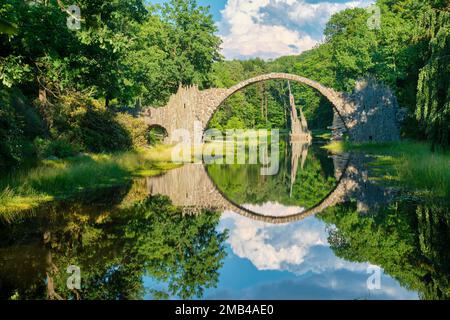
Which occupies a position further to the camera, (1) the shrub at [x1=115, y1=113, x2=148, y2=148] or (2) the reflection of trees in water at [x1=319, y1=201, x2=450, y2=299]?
(1) the shrub at [x1=115, y1=113, x2=148, y2=148]

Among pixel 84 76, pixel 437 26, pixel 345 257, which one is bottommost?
pixel 345 257

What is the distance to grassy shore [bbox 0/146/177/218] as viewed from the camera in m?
11.5

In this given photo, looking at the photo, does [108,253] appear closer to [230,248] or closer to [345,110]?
[230,248]

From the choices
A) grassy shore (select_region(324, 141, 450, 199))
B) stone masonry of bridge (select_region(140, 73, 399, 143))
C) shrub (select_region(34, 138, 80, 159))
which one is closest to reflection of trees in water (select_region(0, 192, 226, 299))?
grassy shore (select_region(324, 141, 450, 199))

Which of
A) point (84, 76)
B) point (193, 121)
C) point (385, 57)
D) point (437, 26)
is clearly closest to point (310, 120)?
point (385, 57)

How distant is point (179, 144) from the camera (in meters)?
35.4

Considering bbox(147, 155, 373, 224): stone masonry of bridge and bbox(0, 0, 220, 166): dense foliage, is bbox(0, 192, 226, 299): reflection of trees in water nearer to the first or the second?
bbox(147, 155, 373, 224): stone masonry of bridge

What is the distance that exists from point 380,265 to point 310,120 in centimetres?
6995

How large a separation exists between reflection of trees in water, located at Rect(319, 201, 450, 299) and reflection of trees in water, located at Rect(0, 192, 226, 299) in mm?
2358

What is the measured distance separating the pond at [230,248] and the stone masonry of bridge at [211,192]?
0.12 metres

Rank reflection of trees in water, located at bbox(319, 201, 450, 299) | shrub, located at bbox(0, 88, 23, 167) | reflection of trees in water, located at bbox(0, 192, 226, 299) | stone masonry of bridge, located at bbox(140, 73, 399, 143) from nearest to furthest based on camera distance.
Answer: reflection of trees in water, located at bbox(0, 192, 226, 299) → reflection of trees in water, located at bbox(319, 201, 450, 299) → shrub, located at bbox(0, 88, 23, 167) → stone masonry of bridge, located at bbox(140, 73, 399, 143)

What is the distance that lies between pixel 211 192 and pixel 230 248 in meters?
8.02

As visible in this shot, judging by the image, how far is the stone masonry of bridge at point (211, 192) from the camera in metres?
12.0

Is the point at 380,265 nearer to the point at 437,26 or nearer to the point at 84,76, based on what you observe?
the point at 84,76
